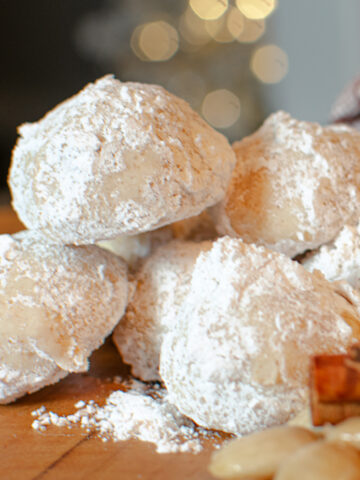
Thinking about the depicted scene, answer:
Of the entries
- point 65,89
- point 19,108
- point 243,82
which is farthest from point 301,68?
point 19,108

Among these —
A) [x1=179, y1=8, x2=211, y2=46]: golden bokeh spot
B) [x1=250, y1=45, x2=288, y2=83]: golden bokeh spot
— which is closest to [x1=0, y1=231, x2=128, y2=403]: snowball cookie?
[x1=179, y1=8, x2=211, y2=46]: golden bokeh spot

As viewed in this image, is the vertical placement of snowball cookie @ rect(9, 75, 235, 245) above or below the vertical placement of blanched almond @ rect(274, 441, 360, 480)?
above

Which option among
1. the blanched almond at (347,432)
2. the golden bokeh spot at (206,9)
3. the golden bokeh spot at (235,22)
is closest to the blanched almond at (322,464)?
the blanched almond at (347,432)

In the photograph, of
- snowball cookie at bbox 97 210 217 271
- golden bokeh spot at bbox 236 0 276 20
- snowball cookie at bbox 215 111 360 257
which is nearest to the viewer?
snowball cookie at bbox 215 111 360 257

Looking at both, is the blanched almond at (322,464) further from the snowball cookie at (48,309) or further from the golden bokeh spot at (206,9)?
the golden bokeh spot at (206,9)

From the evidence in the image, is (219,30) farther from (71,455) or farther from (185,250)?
(71,455)

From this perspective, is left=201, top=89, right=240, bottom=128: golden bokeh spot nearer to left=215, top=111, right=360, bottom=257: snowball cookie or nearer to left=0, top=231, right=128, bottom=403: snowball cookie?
left=215, top=111, right=360, bottom=257: snowball cookie
